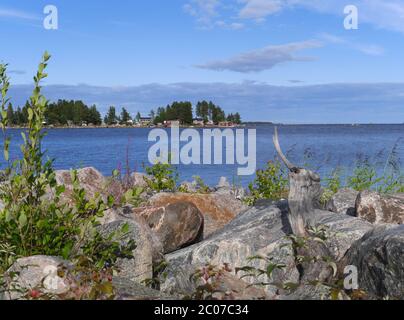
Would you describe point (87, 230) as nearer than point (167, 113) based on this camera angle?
Yes

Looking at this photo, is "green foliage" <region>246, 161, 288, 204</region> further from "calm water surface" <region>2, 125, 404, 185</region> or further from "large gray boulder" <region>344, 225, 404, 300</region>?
"large gray boulder" <region>344, 225, 404, 300</region>

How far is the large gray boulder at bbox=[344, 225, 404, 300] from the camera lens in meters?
5.67

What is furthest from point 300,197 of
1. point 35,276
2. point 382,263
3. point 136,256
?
point 35,276

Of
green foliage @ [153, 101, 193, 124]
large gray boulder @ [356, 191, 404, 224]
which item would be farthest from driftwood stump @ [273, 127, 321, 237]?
green foliage @ [153, 101, 193, 124]

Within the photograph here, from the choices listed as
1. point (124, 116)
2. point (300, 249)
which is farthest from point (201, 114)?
point (300, 249)

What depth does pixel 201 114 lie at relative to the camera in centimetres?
10200

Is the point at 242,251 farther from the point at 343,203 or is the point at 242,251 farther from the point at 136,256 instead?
the point at 343,203

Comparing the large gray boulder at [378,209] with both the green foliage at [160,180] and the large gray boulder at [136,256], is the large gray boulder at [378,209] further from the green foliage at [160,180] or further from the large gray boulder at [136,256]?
the green foliage at [160,180]

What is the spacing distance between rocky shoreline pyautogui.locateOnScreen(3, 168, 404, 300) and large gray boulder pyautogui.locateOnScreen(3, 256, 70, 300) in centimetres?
1

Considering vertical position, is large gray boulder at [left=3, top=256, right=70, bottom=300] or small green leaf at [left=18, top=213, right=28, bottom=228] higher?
small green leaf at [left=18, top=213, right=28, bottom=228]

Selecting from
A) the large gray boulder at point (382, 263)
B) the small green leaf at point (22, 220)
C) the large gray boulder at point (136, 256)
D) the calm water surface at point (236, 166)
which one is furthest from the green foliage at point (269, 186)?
the small green leaf at point (22, 220)

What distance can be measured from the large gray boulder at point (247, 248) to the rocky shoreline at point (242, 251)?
14 millimetres
